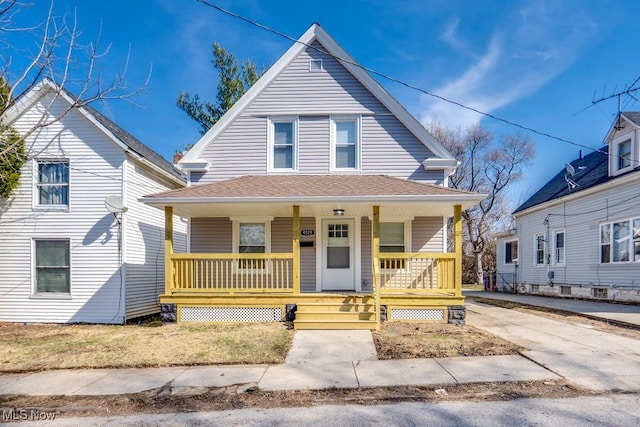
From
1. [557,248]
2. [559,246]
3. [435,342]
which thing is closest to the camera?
[435,342]

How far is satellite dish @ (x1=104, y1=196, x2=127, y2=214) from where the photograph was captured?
31.1ft

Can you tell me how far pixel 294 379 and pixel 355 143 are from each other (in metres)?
7.03

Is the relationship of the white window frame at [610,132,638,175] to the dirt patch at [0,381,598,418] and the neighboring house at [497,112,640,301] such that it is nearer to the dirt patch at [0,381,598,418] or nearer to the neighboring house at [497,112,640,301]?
the neighboring house at [497,112,640,301]

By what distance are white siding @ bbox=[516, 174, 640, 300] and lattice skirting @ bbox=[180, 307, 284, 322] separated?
38.1ft

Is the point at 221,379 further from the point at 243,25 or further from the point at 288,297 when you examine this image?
the point at 243,25

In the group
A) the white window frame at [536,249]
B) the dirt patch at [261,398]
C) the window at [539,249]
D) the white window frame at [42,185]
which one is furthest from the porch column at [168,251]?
the window at [539,249]

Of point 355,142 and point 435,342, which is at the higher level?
point 355,142

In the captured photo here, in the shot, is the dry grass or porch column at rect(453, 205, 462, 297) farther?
porch column at rect(453, 205, 462, 297)

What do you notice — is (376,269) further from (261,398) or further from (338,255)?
(261,398)

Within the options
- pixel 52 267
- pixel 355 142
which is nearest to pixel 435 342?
pixel 355 142

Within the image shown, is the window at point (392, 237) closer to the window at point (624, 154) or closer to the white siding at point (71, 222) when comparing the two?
the white siding at point (71, 222)

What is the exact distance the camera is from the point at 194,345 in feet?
21.8

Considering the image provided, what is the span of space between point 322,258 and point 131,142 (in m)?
6.93

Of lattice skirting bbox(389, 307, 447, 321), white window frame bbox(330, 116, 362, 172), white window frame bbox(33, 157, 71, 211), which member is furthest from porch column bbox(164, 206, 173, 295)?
A: lattice skirting bbox(389, 307, 447, 321)
